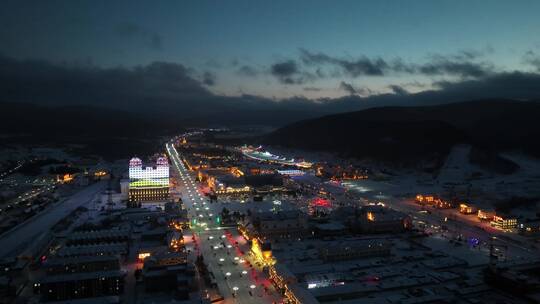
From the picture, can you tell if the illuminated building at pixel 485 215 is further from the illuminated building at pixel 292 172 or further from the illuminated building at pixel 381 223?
the illuminated building at pixel 292 172

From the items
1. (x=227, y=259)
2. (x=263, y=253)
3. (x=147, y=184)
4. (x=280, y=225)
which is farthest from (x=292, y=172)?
(x=227, y=259)

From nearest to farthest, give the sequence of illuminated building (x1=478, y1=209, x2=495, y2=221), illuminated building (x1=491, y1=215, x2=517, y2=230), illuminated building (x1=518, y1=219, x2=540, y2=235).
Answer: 1. illuminated building (x1=518, y1=219, x2=540, y2=235)
2. illuminated building (x1=491, y1=215, x2=517, y2=230)
3. illuminated building (x1=478, y1=209, x2=495, y2=221)

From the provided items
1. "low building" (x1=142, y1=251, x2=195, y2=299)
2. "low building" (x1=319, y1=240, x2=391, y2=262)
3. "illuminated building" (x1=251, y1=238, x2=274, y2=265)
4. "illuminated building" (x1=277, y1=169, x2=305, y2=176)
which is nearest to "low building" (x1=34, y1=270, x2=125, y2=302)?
"low building" (x1=142, y1=251, x2=195, y2=299)

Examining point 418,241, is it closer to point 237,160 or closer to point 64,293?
point 64,293

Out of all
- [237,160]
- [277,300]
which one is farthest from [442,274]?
[237,160]

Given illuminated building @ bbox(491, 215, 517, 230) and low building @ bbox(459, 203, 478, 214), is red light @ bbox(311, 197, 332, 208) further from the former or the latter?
illuminated building @ bbox(491, 215, 517, 230)

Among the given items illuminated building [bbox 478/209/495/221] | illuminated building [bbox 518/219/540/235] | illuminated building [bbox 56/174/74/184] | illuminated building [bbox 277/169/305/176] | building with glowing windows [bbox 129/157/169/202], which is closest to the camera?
illuminated building [bbox 518/219/540/235]

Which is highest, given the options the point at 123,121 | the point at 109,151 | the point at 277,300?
the point at 123,121
